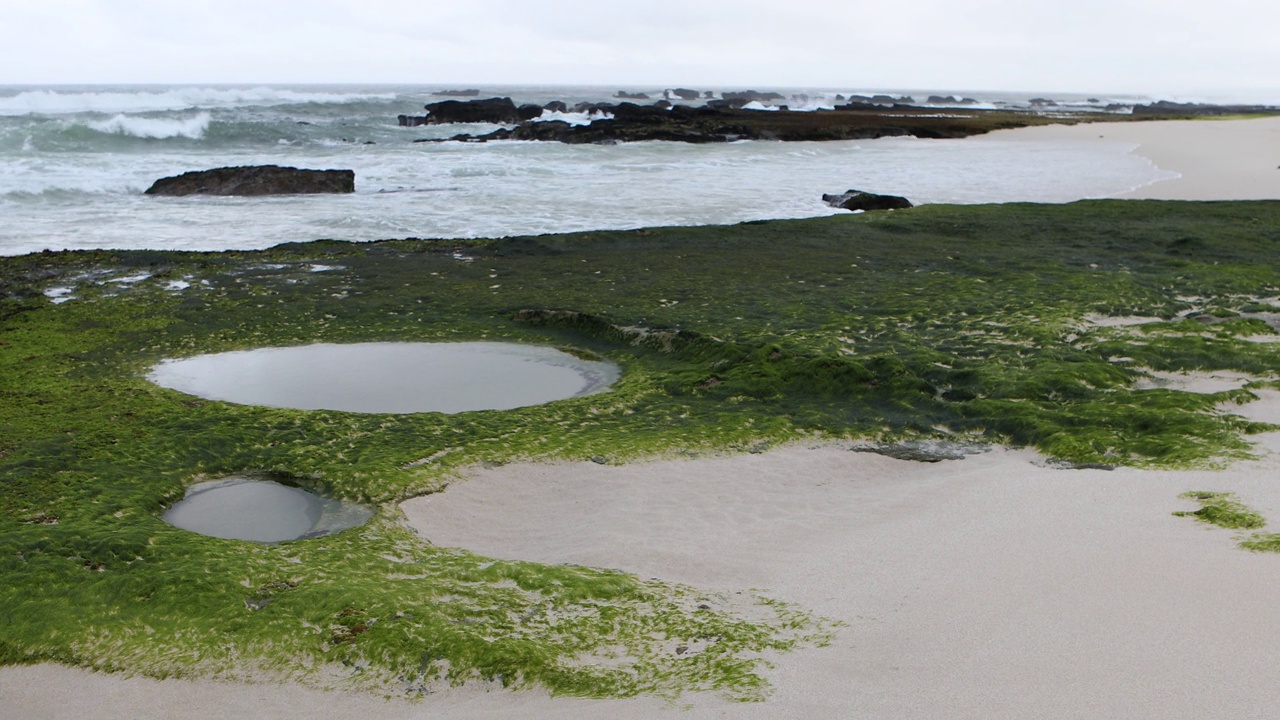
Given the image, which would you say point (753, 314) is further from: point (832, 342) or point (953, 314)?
point (953, 314)

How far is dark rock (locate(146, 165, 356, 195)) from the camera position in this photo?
68.4 feet

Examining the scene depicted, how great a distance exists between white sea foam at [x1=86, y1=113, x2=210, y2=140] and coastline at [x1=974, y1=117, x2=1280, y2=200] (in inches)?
→ 1154

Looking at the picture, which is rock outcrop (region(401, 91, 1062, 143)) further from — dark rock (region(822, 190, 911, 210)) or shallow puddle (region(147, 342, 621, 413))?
shallow puddle (region(147, 342, 621, 413))

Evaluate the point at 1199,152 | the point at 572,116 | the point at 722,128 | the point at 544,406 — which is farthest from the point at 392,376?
the point at 572,116

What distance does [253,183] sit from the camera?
21.0m

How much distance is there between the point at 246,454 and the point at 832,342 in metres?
4.43

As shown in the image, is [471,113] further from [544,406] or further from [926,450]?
[926,450]

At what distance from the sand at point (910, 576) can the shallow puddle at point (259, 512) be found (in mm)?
382

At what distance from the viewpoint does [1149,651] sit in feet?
12.0

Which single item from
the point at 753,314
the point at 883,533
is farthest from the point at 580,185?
the point at 883,533

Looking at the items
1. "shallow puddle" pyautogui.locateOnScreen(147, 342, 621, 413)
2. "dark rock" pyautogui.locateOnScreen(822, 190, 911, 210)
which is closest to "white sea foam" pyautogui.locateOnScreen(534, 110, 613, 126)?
"dark rock" pyautogui.locateOnScreen(822, 190, 911, 210)

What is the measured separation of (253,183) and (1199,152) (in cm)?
2405

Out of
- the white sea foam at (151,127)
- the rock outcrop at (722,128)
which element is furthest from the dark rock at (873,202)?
the white sea foam at (151,127)

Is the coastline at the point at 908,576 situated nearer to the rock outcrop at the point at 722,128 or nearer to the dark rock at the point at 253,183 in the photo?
the dark rock at the point at 253,183
